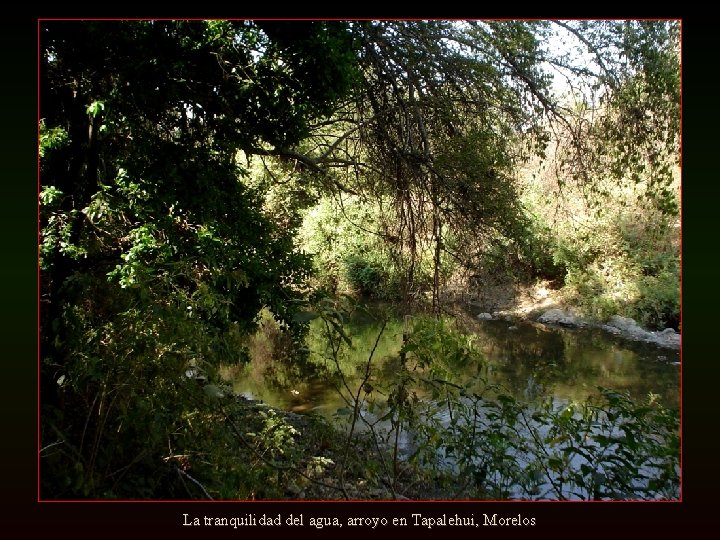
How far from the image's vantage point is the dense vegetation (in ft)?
9.12

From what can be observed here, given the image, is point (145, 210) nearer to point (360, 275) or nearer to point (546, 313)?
point (360, 275)

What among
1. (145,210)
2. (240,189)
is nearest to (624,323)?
(240,189)

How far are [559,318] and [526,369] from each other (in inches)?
151

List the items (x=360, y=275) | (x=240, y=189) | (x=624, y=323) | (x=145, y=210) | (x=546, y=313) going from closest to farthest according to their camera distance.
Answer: (x=145, y=210)
(x=240, y=189)
(x=624, y=323)
(x=546, y=313)
(x=360, y=275)

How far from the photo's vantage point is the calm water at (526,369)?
293 inches

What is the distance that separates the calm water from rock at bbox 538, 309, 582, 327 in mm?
633

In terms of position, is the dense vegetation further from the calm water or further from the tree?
the calm water

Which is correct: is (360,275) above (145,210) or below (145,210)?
below

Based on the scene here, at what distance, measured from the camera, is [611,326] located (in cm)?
1088

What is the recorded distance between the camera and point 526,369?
8492mm

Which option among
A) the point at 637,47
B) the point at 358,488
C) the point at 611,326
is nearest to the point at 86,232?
the point at 358,488

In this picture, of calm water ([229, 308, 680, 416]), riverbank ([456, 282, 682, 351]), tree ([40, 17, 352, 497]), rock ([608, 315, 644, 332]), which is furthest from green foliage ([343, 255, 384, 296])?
tree ([40, 17, 352, 497])

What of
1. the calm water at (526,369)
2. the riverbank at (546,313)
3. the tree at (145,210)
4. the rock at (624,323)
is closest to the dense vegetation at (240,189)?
the tree at (145,210)

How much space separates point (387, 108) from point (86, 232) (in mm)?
2764
